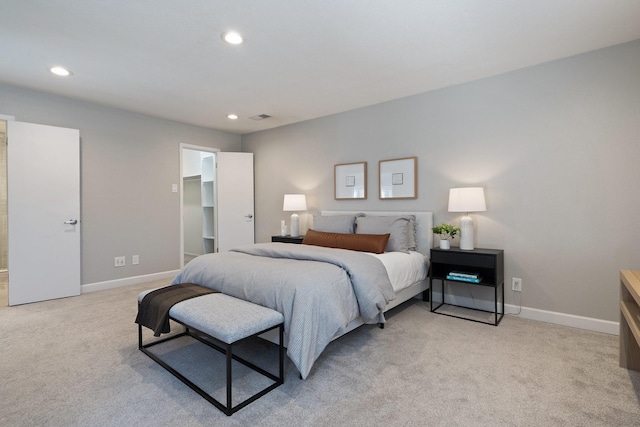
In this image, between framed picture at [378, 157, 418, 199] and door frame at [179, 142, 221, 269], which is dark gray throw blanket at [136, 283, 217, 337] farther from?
door frame at [179, 142, 221, 269]

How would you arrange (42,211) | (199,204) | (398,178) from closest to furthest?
(42,211) → (398,178) → (199,204)

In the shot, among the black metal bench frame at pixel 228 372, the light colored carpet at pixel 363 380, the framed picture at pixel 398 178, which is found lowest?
the light colored carpet at pixel 363 380

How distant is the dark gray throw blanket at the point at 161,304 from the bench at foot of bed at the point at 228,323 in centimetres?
7

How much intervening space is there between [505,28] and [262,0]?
5.74 ft

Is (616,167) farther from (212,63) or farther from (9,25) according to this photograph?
(9,25)

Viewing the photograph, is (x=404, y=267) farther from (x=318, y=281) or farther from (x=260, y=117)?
(x=260, y=117)

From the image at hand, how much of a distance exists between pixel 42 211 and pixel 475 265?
459cm

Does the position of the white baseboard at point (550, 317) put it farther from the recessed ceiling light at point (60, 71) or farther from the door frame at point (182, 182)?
the recessed ceiling light at point (60, 71)

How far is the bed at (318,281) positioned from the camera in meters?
1.97

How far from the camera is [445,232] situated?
322 centimetres

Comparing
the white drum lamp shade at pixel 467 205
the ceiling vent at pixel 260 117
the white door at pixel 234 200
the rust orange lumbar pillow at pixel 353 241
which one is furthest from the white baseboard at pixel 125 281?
the white drum lamp shade at pixel 467 205

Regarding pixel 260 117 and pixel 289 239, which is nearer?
pixel 289 239

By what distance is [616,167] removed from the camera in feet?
8.71

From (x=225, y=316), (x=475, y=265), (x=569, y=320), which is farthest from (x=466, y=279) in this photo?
(x=225, y=316)
